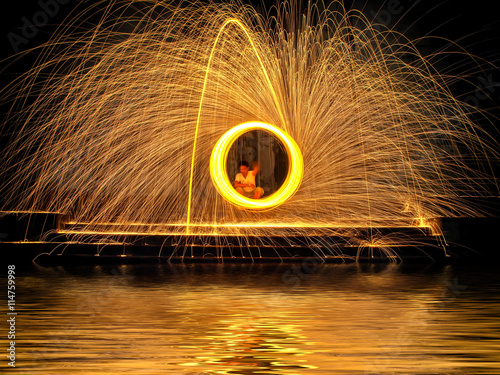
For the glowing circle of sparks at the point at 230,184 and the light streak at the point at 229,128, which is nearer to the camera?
the glowing circle of sparks at the point at 230,184

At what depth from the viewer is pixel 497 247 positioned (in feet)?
33.6

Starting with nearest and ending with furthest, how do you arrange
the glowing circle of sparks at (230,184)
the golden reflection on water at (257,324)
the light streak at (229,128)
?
the golden reflection on water at (257,324), the glowing circle of sparks at (230,184), the light streak at (229,128)

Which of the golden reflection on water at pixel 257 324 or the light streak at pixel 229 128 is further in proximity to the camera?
the light streak at pixel 229 128

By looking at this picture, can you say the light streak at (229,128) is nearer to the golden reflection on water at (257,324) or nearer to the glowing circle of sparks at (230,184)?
the glowing circle of sparks at (230,184)

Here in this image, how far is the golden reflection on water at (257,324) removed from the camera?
3826 mm

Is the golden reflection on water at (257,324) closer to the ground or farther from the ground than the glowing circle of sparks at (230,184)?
closer to the ground

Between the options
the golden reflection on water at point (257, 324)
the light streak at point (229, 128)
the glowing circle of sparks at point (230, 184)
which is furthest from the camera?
the light streak at point (229, 128)

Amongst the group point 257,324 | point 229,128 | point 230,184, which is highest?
point 229,128

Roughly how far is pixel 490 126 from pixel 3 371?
1359 centimetres

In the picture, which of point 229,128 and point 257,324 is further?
point 229,128

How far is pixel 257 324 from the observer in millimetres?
4973

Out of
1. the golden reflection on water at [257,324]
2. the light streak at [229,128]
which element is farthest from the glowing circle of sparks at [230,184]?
the golden reflection on water at [257,324]

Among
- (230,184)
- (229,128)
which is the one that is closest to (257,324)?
(230,184)

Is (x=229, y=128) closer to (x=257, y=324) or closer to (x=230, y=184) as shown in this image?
(x=230, y=184)
